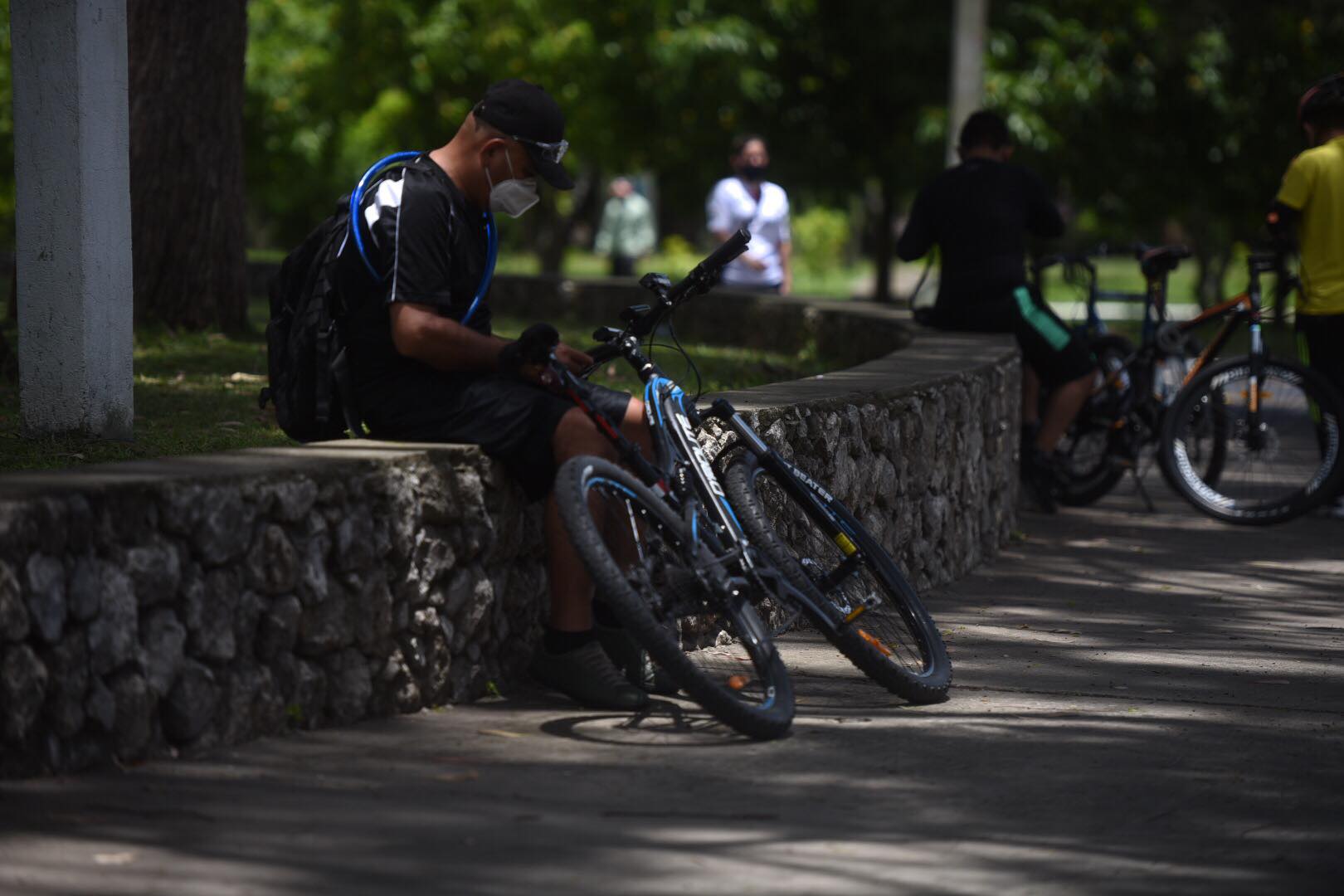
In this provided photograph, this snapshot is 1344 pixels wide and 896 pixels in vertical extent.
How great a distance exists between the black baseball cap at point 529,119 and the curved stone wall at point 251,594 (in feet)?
2.74

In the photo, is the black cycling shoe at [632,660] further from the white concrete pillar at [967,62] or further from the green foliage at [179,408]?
the white concrete pillar at [967,62]

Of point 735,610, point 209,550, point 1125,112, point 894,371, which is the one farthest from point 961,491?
point 1125,112

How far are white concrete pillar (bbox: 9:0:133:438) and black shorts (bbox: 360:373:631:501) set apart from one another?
1.84 meters

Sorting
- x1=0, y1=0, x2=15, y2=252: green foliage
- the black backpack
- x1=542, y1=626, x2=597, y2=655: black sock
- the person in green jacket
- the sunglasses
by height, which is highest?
x1=0, y1=0, x2=15, y2=252: green foliage

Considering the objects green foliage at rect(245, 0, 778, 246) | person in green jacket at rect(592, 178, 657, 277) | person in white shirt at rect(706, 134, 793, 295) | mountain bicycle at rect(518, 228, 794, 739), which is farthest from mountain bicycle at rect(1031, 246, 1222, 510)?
person in green jacket at rect(592, 178, 657, 277)

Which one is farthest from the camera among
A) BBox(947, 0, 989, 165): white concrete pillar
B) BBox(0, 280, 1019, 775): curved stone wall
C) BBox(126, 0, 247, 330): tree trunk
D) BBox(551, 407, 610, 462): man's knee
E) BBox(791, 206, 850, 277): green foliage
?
BBox(791, 206, 850, 277): green foliage

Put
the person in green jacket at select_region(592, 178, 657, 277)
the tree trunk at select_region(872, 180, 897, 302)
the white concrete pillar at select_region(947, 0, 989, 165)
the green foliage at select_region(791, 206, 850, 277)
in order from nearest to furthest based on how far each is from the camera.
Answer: the white concrete pillar at select_region(947, 0, 989, 165)
the tree trunk at select_region(872, 180, 897, 302)
the person in green jacket at select_region(592, 178, 657, 277)
the green foliage at select_region(791, 206, 850, 277)

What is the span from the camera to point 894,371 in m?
8.69

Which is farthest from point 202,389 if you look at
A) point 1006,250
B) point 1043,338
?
point 1043,338

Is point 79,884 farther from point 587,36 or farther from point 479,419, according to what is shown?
point 587,36

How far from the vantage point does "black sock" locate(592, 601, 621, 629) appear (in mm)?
5805

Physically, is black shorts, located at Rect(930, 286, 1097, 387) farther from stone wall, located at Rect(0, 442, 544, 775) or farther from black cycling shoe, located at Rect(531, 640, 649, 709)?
black cycling shoe, located at Rect(531, 640, 649, 709)

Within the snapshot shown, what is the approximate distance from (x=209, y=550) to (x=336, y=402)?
1076mm

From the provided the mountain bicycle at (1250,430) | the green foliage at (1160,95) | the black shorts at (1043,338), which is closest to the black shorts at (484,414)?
the black shorts at (1043,338)
